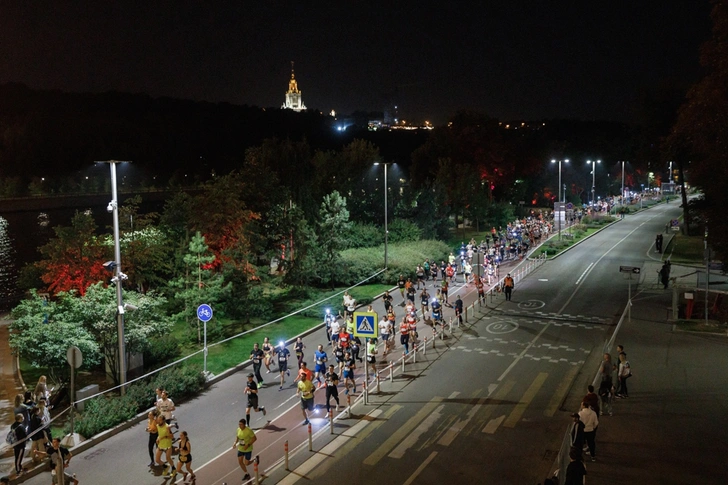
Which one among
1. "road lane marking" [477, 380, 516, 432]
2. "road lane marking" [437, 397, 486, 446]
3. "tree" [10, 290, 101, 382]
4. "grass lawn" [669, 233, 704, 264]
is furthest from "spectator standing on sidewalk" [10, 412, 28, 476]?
"grass lawn" [669, 233, 704, 264]

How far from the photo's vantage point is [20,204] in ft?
320

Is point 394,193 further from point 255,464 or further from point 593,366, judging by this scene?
point 255,464

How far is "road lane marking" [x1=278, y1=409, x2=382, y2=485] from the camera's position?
44.5 feet

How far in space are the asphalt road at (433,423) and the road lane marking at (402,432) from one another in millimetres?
27

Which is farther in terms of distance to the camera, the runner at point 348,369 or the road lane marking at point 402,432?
the runner at point 348,369

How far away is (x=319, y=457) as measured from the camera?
574 inches

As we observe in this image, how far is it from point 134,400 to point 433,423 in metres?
8.83

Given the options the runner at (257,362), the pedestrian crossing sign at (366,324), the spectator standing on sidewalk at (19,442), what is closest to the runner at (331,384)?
the pedestrian crossing sign at (366,324)

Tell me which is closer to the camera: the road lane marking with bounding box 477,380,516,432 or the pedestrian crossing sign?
the road lane marking with bounding box 477,380,516,432

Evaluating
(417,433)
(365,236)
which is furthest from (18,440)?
(365,236)

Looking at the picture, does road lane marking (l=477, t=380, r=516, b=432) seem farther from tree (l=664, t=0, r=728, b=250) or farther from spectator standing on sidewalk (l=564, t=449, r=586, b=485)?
tree (l=664, t=0, r=728, b=250)

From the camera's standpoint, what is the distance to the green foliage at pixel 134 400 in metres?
16.2

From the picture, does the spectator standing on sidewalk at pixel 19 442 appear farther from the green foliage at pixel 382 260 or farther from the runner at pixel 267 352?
the green foliage at pixel 382 260

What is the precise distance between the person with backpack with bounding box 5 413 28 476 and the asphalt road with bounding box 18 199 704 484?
1.63 ft
